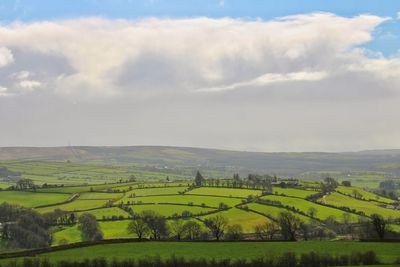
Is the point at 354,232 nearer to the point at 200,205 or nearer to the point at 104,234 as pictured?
the point at 200,205

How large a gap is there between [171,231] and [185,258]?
198 feet

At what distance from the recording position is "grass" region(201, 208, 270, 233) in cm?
14262

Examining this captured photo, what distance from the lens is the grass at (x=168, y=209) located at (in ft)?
523

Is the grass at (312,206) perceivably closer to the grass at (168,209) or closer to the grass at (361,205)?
the grass at (361,205)

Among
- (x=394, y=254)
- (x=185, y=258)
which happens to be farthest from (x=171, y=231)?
(x=394, y=254)

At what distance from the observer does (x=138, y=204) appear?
174 meters

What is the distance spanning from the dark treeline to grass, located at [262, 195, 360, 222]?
3562 inches

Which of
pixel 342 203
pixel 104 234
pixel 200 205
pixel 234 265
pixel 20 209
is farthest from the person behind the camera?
pixel 342 203

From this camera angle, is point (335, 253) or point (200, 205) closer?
point (335, 253)

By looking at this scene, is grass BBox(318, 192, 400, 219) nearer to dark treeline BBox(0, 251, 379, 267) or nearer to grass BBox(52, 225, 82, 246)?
grass BBox(52, 225, 82, 246)

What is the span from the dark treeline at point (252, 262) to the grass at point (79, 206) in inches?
4047

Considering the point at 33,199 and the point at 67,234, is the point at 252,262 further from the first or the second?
the point at 33,199

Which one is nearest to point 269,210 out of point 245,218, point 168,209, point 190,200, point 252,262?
point 245,218

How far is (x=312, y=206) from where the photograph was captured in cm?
17362
